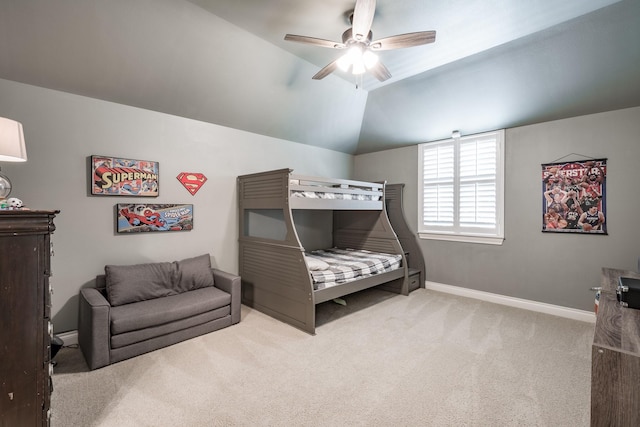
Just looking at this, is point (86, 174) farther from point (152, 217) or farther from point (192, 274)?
point (192, 274)

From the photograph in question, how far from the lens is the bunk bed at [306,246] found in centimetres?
321

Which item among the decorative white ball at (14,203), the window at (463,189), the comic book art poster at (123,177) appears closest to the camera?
the decorative white ball at (14,203)

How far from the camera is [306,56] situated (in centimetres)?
334

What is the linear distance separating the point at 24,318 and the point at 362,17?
2.60 meters

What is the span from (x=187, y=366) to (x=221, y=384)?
437mm

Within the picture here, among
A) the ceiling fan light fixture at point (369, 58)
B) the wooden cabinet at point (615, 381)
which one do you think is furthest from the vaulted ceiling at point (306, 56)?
the wooden cabinet at point (615, 381)

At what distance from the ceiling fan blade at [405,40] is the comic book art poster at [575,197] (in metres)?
2.61

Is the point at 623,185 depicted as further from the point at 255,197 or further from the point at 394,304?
the point at 255,197

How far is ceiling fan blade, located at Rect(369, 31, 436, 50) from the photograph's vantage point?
2.14m

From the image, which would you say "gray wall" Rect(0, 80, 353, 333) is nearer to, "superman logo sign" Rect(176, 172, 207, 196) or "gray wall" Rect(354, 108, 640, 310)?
"superman logo sign" Rect(176, 172, 207, 196)

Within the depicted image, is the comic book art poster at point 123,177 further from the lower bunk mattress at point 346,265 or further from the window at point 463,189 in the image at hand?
the window at point 463,189

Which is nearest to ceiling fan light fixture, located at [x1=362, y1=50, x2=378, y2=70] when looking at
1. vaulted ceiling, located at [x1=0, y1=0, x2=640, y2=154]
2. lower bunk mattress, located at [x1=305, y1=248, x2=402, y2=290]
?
vaulted ceiling, located at [x1=0, y1=0, x2=640, y2=154]

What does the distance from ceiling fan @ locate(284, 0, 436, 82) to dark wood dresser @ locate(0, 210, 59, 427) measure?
1.99m

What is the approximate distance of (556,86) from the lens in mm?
3205
